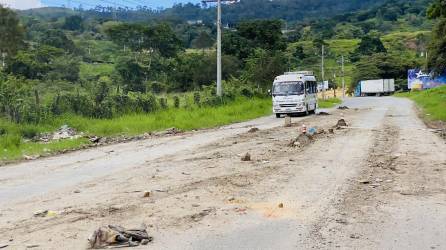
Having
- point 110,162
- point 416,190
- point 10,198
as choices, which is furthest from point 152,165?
point 416,190

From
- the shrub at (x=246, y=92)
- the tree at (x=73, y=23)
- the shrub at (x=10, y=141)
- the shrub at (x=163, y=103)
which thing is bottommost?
the shrub at (x=10, y=141)

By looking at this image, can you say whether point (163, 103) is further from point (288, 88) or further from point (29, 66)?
point (29, 66)

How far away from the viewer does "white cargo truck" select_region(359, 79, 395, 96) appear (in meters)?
94.7

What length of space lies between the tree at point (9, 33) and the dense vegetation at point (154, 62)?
0.11 meters

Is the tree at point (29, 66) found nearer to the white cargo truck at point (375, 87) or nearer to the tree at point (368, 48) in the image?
the white cargo truck at point (375, 87)

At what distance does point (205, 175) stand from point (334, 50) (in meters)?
123

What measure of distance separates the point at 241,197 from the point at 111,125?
52.3 ft

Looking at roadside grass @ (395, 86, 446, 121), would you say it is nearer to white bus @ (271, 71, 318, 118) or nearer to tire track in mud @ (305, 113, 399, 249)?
white bus @ (271, 71, 318, 118)

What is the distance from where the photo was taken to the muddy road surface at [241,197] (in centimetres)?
702

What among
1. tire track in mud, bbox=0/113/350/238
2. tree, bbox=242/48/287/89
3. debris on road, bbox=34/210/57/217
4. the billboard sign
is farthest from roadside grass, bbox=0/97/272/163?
the billboard sign

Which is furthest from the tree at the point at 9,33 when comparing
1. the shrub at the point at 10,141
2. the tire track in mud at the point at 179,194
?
the tire track in mud at the point at 179,194

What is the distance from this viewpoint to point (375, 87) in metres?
95.0

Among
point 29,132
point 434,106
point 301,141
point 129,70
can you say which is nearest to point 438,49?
point 434,106

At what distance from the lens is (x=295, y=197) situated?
9430 millimetres
